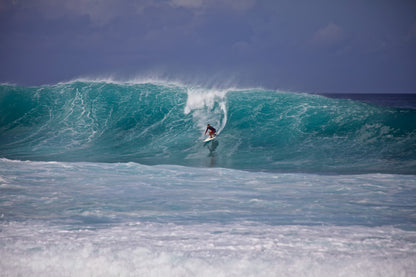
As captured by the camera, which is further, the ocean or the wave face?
the wave face

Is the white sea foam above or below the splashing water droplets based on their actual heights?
below

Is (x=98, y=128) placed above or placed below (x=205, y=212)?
above

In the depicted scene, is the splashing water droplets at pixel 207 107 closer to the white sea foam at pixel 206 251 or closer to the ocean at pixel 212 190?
the ocean at pixel 212 190

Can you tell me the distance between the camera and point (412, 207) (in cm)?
518

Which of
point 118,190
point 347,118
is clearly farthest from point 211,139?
point 118,190

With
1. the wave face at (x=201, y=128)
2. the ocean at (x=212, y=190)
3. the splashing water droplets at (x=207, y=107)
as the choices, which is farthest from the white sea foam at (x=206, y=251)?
the splashing water droplets at (x=207, y=107)

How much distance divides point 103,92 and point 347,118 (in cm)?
1114

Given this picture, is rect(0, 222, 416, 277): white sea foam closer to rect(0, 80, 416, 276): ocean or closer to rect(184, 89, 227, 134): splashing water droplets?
rect(0, 80, 416, 276): ocean

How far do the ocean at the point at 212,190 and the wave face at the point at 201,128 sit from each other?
73 mm

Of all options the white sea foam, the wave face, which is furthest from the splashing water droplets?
the white sea foam

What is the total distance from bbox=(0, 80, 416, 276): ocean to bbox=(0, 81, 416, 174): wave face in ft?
0.24

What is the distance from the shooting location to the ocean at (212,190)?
3281 mm

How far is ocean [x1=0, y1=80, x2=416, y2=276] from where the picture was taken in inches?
129

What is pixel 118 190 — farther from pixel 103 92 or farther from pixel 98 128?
pixel 103 92
